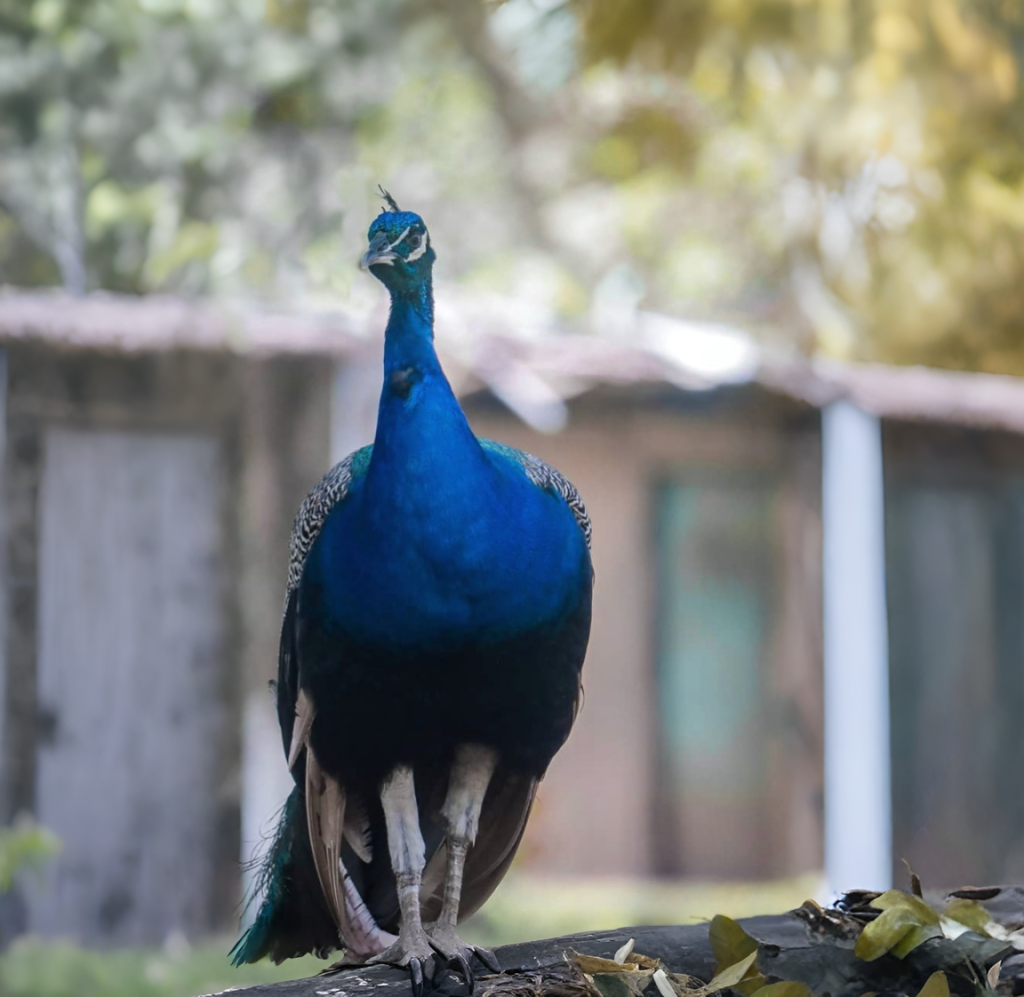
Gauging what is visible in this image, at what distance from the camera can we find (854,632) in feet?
16.1

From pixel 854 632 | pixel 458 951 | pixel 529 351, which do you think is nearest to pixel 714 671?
pixel 854 632

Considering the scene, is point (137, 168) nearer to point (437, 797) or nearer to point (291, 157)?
point (291, 157)

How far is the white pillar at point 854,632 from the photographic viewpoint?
15.9 feet

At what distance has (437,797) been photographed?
198 centimetres

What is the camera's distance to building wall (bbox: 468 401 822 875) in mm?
4910

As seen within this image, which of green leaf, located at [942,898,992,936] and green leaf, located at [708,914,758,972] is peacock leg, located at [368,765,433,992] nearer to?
green leaf, located at [708,914,758,972]

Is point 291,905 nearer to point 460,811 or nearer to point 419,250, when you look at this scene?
point 460,811

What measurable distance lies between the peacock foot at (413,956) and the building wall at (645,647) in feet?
9.46

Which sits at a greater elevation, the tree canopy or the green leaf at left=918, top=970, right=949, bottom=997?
the tree canopy

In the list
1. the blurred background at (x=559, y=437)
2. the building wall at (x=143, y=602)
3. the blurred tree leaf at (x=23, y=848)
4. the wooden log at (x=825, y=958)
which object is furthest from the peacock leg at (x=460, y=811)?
the blurred tree leaf at (x=23, y=848)

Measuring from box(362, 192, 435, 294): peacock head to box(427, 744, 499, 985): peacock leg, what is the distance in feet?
2.24

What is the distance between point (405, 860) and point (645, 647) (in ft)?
10.5

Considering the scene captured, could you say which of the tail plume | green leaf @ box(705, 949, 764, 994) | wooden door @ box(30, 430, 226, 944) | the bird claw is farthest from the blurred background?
green leaf @ box(705, 949, 764, 994)

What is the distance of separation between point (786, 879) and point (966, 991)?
3.21 meters
